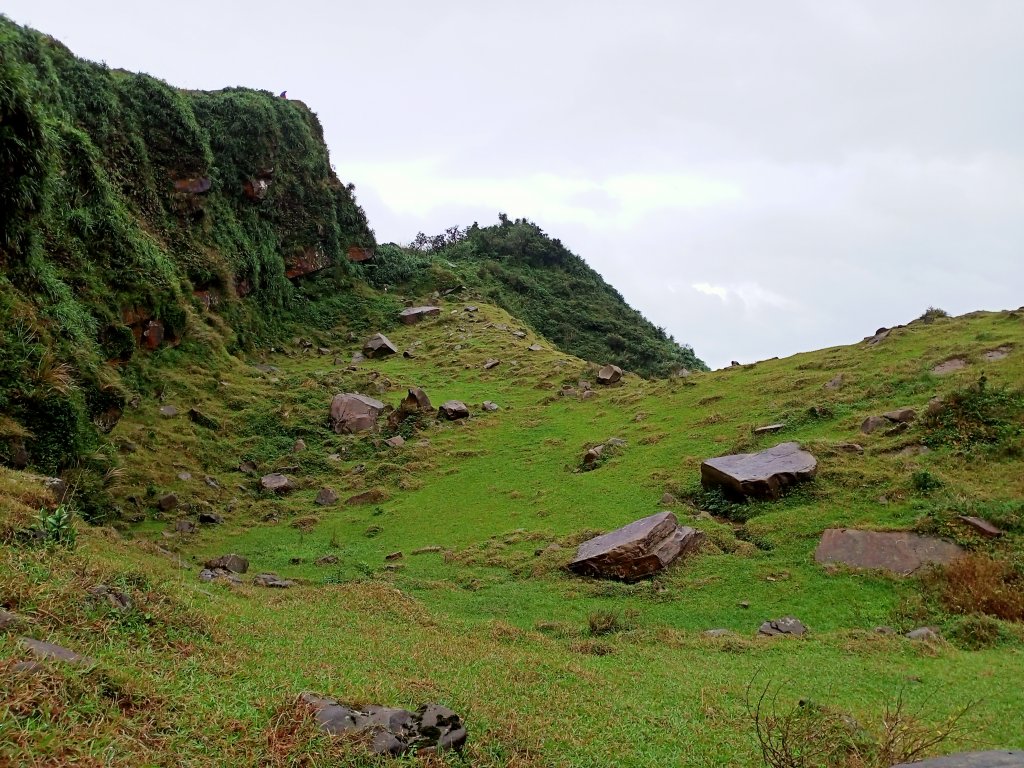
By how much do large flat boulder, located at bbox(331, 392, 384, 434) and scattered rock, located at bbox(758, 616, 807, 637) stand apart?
18.0 meters

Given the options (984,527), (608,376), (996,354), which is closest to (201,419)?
(608,376)

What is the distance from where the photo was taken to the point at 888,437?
50.7 ft

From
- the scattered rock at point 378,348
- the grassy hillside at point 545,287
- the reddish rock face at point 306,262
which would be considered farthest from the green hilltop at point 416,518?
the grassy hillside at point 545,287

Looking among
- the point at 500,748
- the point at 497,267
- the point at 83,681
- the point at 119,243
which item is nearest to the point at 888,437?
the point at 500,748

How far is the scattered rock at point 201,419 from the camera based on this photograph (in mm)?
23281

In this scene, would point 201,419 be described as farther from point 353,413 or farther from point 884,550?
point 884,550

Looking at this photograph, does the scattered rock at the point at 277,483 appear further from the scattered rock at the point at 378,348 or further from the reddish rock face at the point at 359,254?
the reddish rock face at the point at 359,254

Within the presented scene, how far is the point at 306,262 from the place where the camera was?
40.8 metres

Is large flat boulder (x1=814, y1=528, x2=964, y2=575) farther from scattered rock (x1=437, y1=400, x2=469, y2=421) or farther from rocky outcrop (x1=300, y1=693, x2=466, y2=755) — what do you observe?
scattered rock (x1=437, y1=400, x2=469, y2=421)

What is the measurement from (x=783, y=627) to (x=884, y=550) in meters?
2.94

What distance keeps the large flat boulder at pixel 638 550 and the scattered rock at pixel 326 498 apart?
31.8 feet

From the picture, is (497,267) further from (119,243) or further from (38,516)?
(38,516)

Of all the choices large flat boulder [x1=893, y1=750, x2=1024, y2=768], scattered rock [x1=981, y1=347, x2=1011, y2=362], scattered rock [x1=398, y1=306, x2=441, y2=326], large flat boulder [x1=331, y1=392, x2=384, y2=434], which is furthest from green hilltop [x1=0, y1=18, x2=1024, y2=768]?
scattered rock [x1=398, y1=306, x2=441, y2=326]

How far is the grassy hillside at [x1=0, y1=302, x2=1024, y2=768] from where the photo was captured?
527 cm
